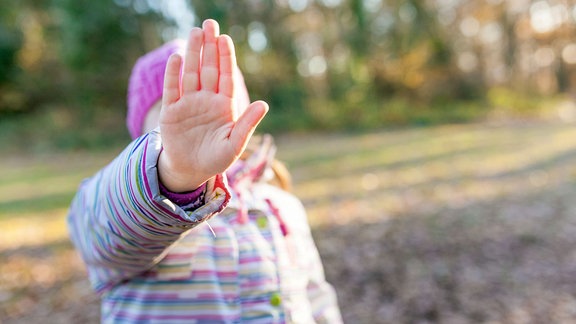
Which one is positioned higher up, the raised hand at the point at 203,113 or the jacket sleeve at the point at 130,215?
the raised hand at the point at 203,113

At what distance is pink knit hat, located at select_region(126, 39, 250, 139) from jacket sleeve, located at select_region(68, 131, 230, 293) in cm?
25

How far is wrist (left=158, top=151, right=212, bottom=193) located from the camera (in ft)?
3.68

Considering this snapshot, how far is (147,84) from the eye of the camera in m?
1.63

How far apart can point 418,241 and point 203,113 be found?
4.12 meters

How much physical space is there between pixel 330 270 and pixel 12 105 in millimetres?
21214

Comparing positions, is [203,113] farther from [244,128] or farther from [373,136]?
[373,136]

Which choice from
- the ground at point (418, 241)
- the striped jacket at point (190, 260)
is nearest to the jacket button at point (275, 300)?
the striped jacket at point (190, 260)

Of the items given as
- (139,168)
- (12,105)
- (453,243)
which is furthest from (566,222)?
(12,105)

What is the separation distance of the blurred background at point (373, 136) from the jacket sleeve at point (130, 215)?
7.86 feet

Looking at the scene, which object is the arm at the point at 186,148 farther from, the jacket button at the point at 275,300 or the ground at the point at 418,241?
the ground at the point at 418,241

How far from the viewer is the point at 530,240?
4.85 meters

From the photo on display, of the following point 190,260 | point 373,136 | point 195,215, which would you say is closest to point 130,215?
point 195,215

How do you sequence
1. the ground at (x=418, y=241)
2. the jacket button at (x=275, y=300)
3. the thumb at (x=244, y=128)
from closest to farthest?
the thumb at (x=244, y=128)
the jacket button at (x=275, y=300)
the ground at (x=418, y=241)

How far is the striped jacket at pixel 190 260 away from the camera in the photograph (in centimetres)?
133
